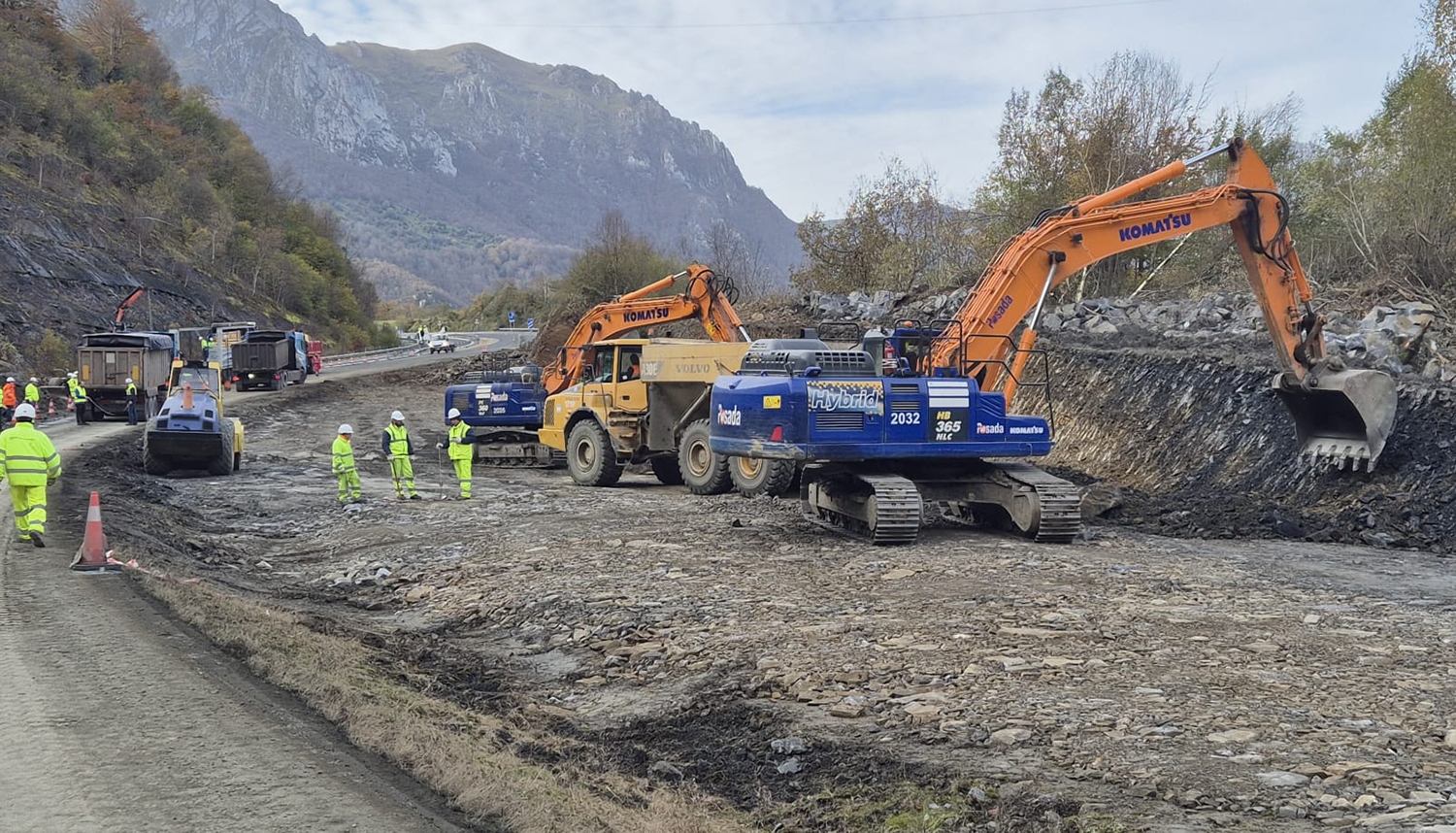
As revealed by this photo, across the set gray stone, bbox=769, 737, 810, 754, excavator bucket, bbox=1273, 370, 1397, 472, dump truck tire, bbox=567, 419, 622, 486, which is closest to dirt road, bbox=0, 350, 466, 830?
gray stone, bbox=769, 737, 810, 754

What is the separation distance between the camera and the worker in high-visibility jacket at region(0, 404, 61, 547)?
Result: 40.7 feet

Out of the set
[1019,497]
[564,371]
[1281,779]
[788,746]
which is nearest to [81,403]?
[564,371]

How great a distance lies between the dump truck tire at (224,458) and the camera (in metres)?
21.3

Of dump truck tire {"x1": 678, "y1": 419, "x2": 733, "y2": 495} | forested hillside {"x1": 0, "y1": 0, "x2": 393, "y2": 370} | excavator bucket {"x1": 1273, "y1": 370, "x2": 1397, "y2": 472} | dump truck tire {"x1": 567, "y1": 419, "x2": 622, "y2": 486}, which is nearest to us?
excavator bucket {"x1": 1273, "y1": 370, "x2": 1397, "y2": 472}

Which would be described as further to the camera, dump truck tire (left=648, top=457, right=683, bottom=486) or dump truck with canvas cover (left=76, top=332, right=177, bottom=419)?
dump truck with canvas cover (left=76, top=332, right=177, bottom=419)

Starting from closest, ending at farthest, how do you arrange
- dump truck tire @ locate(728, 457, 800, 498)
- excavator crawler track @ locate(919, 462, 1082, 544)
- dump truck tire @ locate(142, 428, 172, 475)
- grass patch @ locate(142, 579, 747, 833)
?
grass patch @ locate(142, 579, 747, 833) < excavator crawler track @ locate(919, 462, 1082, 544) < dump truck tire @ locate(728, 457, 800, 498) < dump truck tire @ locate(142, 428, 172, 475)

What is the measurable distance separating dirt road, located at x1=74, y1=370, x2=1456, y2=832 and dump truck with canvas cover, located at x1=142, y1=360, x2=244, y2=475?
584 centimetres

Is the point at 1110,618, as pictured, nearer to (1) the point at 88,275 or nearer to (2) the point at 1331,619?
(2) the point at 1331,619

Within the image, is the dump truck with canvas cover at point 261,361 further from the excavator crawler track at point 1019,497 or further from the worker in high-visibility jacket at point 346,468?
the excavator crawler track at point 1019,497

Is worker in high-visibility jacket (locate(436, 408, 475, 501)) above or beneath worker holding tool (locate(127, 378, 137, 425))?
beneath

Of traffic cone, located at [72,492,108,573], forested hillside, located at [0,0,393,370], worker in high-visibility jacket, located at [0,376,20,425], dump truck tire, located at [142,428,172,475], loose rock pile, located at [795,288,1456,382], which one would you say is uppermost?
forested hillside, located at [0,0,393,370]

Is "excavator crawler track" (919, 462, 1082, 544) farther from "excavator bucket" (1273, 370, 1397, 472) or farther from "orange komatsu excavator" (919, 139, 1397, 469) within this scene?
"excavator bucket" (1273, 370, 1397, 472)

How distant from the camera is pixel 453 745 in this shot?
257 inches

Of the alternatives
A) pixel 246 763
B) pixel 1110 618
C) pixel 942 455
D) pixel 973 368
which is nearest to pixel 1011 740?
pixel 1110 618
